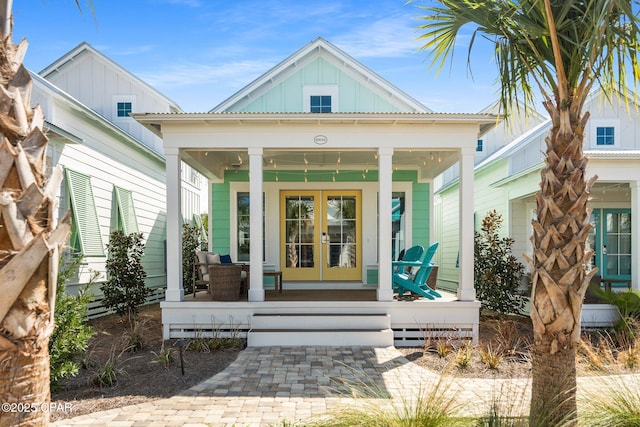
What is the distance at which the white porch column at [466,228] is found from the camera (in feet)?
25.7

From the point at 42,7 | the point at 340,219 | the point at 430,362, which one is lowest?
the point at 430,362

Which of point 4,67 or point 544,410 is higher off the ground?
point 4,67

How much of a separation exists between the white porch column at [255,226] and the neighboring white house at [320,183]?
0.06 ft

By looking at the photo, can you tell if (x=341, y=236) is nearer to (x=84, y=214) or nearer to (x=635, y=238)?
(x=84, y=214)

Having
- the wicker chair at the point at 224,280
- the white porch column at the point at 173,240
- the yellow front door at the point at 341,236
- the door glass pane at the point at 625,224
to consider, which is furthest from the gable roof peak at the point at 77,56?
the door glass pane at the point at 625,224

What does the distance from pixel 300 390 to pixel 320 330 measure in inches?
89.0

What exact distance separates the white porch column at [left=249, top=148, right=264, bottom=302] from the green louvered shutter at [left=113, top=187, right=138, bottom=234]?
4820mm

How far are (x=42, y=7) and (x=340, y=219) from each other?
889 centimetres

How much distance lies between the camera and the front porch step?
23.7 ft

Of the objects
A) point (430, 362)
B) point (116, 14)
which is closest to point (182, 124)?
point (116, 14)

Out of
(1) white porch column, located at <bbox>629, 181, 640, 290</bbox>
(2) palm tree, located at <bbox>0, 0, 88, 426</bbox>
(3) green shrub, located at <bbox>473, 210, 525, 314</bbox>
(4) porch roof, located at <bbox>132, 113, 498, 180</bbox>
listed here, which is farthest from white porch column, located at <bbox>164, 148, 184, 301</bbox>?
(1) white porch column, located at <bbox>629, 181, 640, 290</bbox>

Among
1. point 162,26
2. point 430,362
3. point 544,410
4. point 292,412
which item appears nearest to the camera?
point 544,410

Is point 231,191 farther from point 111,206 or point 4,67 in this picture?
point 4,67

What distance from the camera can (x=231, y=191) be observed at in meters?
11.3
